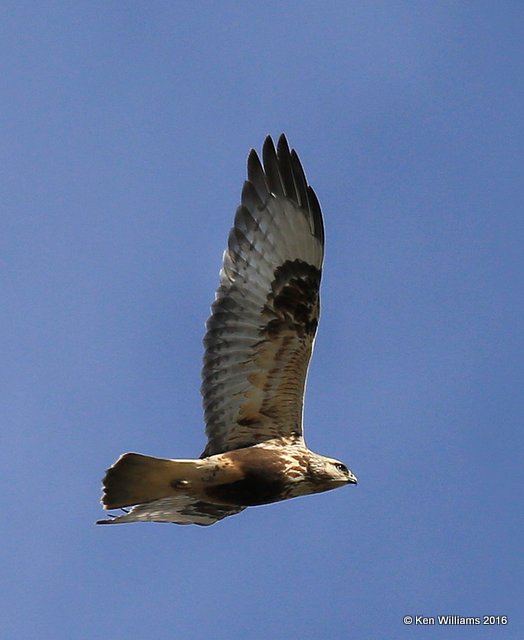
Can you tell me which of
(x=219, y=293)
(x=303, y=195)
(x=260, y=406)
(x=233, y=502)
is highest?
(x=303, y=195)

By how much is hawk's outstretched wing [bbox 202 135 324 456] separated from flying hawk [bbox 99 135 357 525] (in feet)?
0.04

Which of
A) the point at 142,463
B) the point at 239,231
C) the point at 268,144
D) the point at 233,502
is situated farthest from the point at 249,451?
the point at 268,144

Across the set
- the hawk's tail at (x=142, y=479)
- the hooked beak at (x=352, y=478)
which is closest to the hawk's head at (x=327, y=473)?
the hooked beak at (x=352, y=478)

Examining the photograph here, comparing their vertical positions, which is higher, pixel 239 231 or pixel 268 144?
pixel 268 144

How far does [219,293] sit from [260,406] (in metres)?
1.33

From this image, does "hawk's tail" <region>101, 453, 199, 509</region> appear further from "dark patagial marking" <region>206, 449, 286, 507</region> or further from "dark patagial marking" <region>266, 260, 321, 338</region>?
"dark patagial marking" <region>266, 260, 321, 338</region>

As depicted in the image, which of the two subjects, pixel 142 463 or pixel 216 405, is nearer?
pixel 142 463

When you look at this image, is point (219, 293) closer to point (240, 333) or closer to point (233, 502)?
point (240, 333)

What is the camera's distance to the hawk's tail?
11320mm

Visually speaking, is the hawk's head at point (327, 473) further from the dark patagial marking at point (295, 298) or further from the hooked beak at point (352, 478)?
the dark patagial marking at point (295, 298)

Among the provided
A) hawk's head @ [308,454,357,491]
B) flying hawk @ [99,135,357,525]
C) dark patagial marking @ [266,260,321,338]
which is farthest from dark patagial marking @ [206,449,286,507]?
dark patagial marking @ [266,260,321,338]

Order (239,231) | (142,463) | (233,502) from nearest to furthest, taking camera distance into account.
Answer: (142,463)
(233,502)
(239,231)

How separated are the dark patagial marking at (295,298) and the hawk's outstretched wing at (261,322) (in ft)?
0.04

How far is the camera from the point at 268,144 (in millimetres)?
12906
